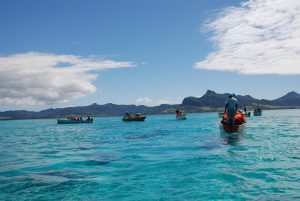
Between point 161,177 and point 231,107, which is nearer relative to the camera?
point 161,177

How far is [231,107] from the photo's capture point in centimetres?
3139

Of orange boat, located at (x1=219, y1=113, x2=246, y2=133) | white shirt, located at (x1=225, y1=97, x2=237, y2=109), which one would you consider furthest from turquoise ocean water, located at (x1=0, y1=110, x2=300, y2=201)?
orange boat, located at (x1=219, y1=113, x2=246, y2=133)

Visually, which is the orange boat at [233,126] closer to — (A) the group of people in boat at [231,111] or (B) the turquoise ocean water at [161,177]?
(A) the group of people in boat at [231,111]

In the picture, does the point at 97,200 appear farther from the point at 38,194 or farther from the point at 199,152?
the point at 199,152

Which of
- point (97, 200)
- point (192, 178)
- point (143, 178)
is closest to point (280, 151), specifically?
point (192, 178)

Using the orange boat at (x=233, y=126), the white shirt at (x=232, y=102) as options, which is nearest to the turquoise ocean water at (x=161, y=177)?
the white shirt at (x=232, y=102)

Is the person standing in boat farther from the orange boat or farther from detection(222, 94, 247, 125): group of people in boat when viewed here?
the orange boat

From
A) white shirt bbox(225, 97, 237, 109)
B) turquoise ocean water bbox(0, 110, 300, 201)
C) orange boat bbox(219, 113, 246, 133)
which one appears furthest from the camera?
orange boat bbox(219, 113, 246, 133)

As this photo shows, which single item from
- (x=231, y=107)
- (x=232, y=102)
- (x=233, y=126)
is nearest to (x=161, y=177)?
(x=232, y=102)

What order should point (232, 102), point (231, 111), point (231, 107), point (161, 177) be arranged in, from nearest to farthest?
point (161, 177) → point (232, 102) → point (231, 107) → point (231, 111)

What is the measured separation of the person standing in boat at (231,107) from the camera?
31.2 metres

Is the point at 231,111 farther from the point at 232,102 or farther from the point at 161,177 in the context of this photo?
the point at 161,177

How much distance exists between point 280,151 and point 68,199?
47.1 ft

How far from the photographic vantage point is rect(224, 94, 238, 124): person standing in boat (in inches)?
1227
